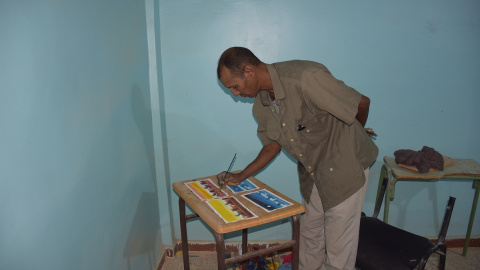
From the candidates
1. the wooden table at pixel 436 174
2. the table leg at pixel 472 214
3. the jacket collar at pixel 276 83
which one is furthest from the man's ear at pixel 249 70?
the table leg at pixel 472 214

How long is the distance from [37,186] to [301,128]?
1.23m

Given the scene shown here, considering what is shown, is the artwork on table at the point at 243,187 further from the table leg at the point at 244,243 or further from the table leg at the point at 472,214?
the table leg at the point at 472,214

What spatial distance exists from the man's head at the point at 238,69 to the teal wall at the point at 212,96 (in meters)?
0.62

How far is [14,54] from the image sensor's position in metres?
1.03

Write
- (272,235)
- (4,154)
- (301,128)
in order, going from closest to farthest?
(4,154), (301,128), (272,235)

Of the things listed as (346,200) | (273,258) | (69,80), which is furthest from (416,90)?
(69,80)

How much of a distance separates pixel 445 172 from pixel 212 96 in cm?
183

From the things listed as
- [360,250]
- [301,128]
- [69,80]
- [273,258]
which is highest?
[69,80]

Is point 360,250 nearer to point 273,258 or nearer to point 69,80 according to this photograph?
point 273,258

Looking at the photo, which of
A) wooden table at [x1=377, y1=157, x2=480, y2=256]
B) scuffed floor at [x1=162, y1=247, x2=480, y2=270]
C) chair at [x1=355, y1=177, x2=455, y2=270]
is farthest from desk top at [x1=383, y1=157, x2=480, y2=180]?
scuffed floor at [x1=162, y1=247, x2=480, y2=270]

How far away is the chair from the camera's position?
A: 1.85 meters

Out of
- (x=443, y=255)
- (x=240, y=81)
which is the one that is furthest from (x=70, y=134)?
(x=443, y=255)

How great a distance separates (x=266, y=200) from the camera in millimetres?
1753

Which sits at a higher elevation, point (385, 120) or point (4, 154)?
point (4, 154)
